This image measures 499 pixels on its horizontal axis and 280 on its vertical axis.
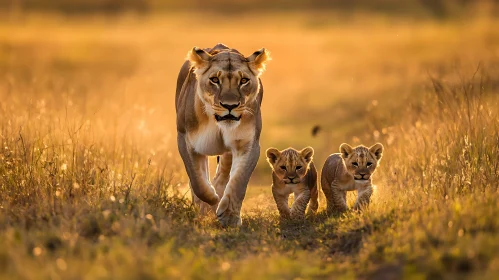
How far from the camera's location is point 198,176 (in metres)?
9.12

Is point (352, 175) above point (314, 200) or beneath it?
above

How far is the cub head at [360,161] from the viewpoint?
8.83m

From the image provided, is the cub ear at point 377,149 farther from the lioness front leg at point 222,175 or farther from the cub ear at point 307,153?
the lioness front leg at point 222,175

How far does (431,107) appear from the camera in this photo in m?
11.6

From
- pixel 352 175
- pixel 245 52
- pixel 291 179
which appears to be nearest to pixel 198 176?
pixel 291 179

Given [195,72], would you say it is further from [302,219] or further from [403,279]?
[403,279]

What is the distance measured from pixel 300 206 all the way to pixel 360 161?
806 millimetres

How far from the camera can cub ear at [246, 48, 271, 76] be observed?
9016 millimetres

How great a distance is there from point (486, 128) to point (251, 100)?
8.59 ft

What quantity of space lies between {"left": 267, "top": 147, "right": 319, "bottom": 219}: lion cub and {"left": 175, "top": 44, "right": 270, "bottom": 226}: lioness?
13.5 inches

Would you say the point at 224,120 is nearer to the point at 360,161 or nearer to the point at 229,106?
the point at 229,106

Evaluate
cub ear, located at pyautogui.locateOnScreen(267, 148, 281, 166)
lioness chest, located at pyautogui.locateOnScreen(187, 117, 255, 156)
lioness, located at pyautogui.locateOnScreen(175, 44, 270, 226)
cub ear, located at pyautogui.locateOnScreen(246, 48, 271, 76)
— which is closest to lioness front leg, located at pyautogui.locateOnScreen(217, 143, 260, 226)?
lioness, located at pyautogui.locateOnScreen(175, 44, 270, 226)

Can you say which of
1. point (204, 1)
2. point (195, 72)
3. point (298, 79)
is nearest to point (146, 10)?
point (204, 1)

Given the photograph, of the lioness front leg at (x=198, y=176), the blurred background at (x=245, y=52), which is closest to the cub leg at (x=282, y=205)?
the lioness front leg at (x=198, y=176)
